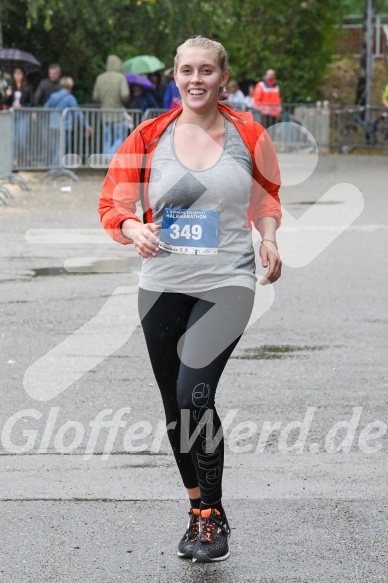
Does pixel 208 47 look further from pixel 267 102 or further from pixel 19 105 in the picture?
pixel 267 102

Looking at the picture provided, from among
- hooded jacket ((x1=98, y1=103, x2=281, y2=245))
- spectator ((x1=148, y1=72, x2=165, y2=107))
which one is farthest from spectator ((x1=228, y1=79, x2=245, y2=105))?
hooded jacket ((x1=98, y1=103, x2=281, y2=245))

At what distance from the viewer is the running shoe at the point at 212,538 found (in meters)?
4.84

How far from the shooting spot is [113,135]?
24047 mm

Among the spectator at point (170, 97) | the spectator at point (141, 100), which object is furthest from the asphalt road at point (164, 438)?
the spectator at point (141, 100)

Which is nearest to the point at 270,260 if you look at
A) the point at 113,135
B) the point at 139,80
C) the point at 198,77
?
the point at 198,77

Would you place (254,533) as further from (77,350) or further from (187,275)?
(77,350)

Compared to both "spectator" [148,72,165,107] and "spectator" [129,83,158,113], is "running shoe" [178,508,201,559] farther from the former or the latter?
"spectator" [148,72,165,107]

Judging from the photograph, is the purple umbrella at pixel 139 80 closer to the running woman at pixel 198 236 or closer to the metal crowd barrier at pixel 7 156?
the metal crowd barrier at pixel 7 156

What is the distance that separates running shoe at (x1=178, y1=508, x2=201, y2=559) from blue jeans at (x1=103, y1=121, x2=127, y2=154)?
1897 cm

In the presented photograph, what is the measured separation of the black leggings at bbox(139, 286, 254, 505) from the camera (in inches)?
188

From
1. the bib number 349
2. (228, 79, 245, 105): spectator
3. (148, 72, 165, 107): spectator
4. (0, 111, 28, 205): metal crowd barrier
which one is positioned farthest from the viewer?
(228, 79, 245, 105): spectator

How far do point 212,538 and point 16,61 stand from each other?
23049mm

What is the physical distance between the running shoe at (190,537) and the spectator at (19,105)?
17.2 metres

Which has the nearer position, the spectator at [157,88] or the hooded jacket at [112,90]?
the hooded jacket at [112,90]
